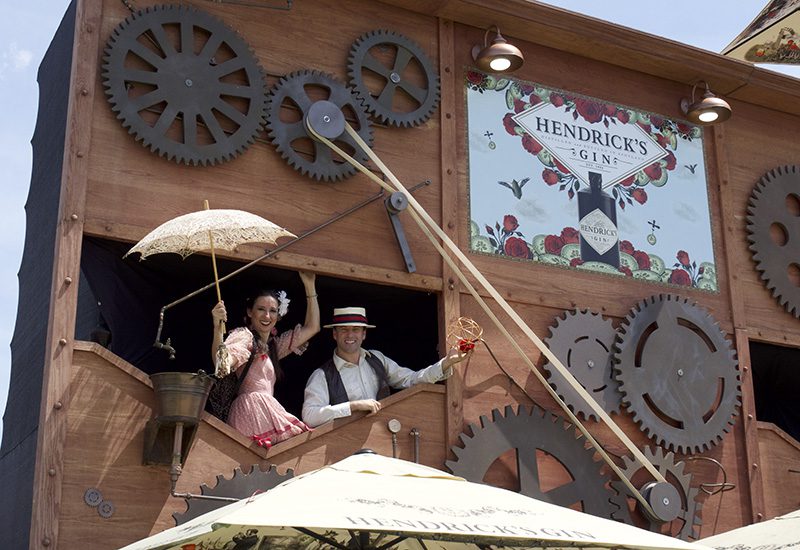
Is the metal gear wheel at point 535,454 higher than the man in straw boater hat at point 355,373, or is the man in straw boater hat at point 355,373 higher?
the man in straw boater hat at point 355,373

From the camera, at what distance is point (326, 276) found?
28.1 ft

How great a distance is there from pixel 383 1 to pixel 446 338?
2750 mm

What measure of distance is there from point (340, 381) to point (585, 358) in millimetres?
2013

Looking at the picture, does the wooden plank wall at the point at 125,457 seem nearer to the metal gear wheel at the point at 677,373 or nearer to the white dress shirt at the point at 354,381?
the white dress shirt at the point at 354,381

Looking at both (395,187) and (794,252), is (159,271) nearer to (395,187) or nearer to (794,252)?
(395,187)

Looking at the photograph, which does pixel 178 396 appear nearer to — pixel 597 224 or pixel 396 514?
pixel 396 514

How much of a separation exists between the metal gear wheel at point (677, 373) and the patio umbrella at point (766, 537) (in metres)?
2.06

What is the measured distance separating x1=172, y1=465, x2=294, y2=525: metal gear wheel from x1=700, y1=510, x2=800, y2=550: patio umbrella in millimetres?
2705

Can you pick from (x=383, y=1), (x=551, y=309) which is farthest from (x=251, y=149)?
(x=551, y=309)

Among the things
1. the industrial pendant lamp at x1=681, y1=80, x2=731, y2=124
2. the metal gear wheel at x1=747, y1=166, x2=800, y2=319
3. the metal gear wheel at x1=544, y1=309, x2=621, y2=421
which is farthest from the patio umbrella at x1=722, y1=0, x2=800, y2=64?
the metal gear wheel at x1=544, y1=309, x2=621, y2=421

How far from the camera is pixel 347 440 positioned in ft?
26.0

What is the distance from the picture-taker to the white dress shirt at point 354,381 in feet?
26.3

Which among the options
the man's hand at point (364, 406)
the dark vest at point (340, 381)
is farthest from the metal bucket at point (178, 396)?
the dark vest at point (340, 381)

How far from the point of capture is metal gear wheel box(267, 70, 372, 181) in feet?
27.9
